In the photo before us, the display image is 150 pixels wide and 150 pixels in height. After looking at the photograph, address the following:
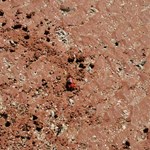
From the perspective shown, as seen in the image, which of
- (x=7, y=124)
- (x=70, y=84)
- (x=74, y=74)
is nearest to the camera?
(x=7, y=124)

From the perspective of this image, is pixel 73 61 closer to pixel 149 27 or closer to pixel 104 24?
pixel 104 24

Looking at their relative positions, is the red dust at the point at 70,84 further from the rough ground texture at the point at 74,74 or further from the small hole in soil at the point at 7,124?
the small hole in soil at the point at 7,124

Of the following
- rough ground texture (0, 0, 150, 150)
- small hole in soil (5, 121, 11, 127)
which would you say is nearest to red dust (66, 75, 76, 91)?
rough ground texture (0, 0, 150, 150)

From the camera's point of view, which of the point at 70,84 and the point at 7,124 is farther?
the point at 70,84

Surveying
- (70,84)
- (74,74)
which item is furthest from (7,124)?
(74,74)

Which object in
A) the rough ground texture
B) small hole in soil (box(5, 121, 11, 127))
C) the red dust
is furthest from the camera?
the red dust

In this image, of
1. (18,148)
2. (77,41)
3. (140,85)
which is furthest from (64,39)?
(18,148)

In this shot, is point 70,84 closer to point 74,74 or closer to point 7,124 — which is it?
point 74,74

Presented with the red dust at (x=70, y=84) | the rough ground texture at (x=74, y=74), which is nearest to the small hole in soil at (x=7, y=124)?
the rough ground texture at (x=74, y=74)

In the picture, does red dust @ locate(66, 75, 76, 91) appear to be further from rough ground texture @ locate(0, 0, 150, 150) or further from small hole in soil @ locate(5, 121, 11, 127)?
small hole in soil @ locate(5, 121, 11, 127)
